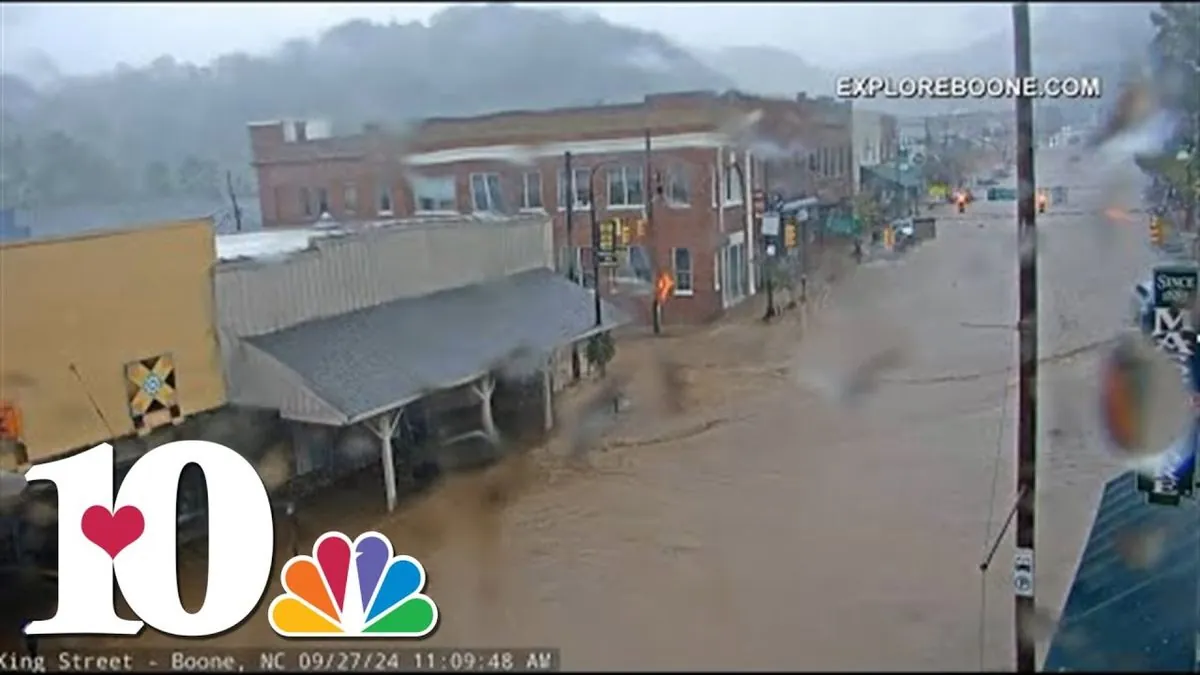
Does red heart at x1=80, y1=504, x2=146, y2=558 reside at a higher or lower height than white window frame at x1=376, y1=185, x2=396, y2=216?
lower

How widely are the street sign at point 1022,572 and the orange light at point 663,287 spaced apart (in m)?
0.60

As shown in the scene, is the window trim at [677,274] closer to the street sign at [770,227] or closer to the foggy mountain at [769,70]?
the street sign at [770,227]

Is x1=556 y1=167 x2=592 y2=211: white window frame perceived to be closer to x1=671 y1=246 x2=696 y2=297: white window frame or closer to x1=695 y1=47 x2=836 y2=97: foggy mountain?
x1=671 y1=246 x2=696 y2=297: white window frame

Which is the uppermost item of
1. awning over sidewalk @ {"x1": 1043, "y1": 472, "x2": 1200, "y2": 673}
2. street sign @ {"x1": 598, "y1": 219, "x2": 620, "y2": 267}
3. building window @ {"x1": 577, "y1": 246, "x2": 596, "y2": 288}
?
street sign @ {"x1": 598, "y1": 219, "x2": 620, "y2": 267}

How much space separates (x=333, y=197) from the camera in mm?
1938

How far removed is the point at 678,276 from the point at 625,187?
16 centimetres

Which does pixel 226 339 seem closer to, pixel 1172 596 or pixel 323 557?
pixel 323 557

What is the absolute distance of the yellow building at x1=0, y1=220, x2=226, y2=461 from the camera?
188 centimetres

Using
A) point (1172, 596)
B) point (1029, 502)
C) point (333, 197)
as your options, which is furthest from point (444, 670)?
point (1172, 596)

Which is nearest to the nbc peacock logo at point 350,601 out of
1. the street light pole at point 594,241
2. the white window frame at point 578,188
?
the street light pole at point 594,241

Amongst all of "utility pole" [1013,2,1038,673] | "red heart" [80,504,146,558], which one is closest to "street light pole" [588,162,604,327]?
"utility pole" [1013,2,1038,673]

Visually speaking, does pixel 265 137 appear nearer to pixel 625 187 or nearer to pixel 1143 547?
pixel 625 187

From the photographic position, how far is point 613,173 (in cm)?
190

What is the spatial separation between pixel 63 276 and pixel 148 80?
0.31 metres
